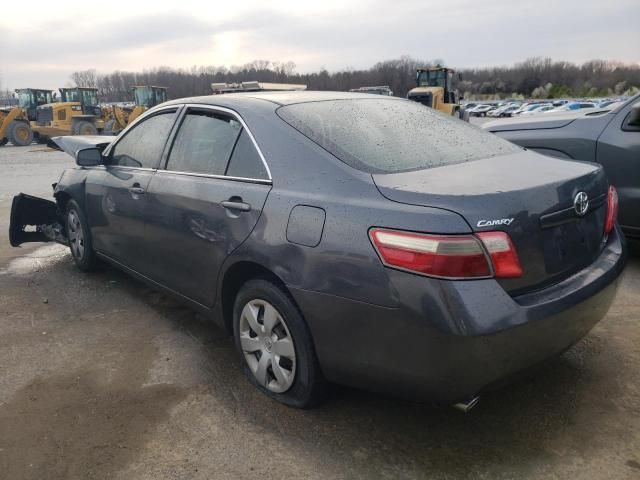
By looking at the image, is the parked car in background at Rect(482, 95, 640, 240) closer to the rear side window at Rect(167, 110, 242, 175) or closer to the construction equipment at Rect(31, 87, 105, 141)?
the rear side window at Rect(167, 110, 242, 175)

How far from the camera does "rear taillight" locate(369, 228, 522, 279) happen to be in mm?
2002

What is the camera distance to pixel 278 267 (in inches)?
98.3

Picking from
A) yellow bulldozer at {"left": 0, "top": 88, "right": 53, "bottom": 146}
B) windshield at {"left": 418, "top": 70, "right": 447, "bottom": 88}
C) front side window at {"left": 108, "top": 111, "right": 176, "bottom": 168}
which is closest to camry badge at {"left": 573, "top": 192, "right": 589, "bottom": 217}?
front side window at {"left": 108, "top": 111, "right": 176, "bottom": 168}

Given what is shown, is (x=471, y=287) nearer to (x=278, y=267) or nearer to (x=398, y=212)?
(x=398, y=212)

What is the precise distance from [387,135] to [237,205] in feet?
2.79

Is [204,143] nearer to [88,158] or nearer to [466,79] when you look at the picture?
[88,158]

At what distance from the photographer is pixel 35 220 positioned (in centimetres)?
539

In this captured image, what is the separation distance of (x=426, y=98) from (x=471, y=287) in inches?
913

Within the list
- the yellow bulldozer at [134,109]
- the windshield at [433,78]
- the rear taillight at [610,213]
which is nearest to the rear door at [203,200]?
the rear taillight at [610,213]

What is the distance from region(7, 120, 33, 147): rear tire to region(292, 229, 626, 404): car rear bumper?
27488 millimetres

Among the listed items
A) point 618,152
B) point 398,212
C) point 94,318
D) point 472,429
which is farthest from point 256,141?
point 618,152

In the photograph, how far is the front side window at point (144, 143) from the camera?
3.64m

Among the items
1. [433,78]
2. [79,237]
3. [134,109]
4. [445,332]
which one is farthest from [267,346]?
[134,109]

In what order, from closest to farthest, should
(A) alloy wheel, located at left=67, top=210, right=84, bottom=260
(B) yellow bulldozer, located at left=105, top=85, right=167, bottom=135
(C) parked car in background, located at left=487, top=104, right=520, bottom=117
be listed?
1. (A) alloy wheel, located at left=67, top=210, right=84, bottom=260
2. (B) yellow bulldozer, located at left=105, top=85, right=167, bottom=135
3. (C) parked car in background, located at left=487, top=104, right=520, bottom=117
